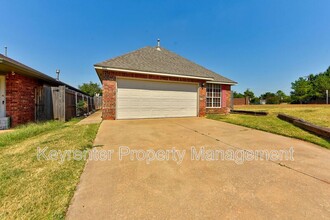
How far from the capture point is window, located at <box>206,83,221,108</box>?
12.1 metres

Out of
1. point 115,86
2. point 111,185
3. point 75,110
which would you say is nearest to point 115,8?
point 115,86

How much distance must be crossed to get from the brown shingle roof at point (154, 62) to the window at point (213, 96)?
2.12 ft

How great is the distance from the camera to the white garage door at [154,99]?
8.56m

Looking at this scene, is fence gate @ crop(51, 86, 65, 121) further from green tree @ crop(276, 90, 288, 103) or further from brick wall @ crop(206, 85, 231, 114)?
green tree @ crop(276, 90, 288, 103)

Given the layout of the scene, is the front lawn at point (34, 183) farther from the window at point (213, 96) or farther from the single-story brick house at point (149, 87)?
the window at point (213, 96)

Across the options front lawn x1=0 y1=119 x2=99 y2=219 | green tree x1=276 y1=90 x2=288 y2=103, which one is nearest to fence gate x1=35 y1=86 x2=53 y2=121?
front lawn x1=0 y1=119 x2=99 y2=219

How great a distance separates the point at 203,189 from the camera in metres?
2.08

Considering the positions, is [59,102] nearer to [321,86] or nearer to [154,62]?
[154,62]

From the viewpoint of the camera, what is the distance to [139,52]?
10.9 m

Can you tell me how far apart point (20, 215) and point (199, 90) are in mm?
10017

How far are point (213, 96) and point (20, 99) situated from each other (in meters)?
12.0

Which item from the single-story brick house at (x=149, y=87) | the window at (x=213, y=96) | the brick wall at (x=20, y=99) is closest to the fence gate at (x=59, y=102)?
the brick wall at (x=20, y=99)

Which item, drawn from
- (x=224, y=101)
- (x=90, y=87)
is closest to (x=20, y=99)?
(x=224, y=101)

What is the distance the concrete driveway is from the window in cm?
889
